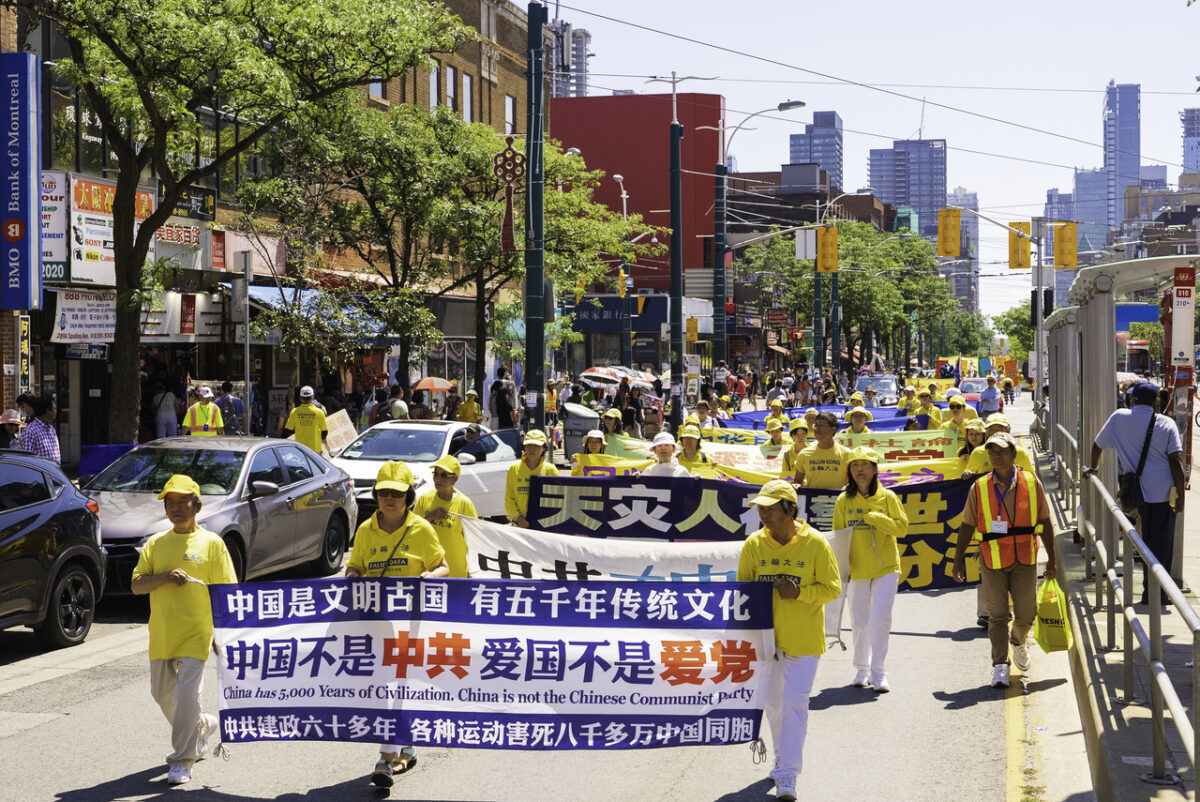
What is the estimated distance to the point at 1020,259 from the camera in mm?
45812

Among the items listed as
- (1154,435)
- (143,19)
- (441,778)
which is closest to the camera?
(441,778)

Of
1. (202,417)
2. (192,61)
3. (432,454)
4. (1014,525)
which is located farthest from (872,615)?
(202,417)

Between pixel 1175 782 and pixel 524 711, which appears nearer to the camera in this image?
pixel 1175 782

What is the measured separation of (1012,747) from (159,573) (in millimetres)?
→ 4968

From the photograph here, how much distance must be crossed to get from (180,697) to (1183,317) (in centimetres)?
1158

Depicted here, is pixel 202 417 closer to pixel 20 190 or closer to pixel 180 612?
pixel 20 190

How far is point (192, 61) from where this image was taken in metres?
18.2

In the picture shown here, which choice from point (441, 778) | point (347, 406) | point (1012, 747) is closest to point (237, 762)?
point (441, 778)

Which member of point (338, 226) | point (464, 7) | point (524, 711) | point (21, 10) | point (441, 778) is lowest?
point (441, 778)

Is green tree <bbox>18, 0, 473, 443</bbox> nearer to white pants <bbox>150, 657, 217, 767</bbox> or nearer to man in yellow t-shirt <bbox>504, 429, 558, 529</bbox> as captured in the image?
man in yellow t-shirt <bbox>504, 429, 558, 529</bbox>

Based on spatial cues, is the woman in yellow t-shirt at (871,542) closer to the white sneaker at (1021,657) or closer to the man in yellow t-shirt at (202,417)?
the white sneaker at (1021,657)

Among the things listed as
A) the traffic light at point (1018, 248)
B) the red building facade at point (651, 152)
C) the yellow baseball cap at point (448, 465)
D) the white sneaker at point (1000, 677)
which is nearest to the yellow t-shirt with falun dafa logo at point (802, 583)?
the yellow baseball cap at point (448, 465)

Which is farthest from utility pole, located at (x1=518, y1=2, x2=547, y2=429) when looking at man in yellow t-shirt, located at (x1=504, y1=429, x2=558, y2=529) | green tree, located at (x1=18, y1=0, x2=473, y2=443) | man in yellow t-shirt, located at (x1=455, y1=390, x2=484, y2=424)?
man in yellow t-shirt, located at (x1=504, y1=429, x2=558, y2=529)

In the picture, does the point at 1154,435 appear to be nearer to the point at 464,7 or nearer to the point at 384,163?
the point at 384,163
